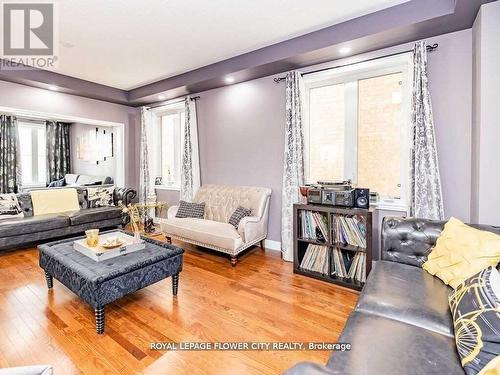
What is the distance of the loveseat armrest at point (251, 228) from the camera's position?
10.7 ft

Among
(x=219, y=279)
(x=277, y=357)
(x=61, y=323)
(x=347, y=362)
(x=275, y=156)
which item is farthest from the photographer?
(x=275, y=156)

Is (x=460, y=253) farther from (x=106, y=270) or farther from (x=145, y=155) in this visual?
(x=145, y=155)

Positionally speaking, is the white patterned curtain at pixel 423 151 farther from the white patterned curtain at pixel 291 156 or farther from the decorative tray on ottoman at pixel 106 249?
the decorative tray on ottoman at pixel 106 249

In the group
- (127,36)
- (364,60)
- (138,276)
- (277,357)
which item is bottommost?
(277,357)

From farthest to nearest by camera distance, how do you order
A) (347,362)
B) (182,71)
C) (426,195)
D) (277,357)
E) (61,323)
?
(182,71), (426,195), (61,323), (277,357), (347,362)

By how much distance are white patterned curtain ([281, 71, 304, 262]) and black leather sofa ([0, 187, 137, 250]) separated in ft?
10.4

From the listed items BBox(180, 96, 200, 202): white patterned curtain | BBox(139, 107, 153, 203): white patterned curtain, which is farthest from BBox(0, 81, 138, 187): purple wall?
BBox(180, 96, 200, 202): white patterned curtain

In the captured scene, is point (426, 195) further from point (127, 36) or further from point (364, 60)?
point (127, 36)

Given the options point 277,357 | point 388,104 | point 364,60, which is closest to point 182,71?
point 364,60

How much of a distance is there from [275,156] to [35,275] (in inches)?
124

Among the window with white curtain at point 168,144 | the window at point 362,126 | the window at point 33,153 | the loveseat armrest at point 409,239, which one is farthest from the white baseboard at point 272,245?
the window at point 33,153

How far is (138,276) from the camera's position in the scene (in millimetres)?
2117

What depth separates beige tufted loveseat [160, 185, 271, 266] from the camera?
3201mm

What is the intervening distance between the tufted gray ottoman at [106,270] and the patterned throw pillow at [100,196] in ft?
8.05
